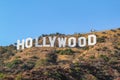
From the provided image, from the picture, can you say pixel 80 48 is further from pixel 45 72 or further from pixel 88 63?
pixel 45 72

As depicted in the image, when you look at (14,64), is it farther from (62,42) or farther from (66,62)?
(62,42)

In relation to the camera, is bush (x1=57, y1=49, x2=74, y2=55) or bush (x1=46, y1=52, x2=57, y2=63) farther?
bush (x1=57, y1=49, x2=74, y2=55)

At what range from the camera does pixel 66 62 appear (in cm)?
10725

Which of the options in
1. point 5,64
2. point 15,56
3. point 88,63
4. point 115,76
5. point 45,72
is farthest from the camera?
point 15,56

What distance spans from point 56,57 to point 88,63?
67.0 ft

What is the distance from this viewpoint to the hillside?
83.0 metres

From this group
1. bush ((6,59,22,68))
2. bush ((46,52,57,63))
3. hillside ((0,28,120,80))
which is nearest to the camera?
hillside ((0,28,120,80))

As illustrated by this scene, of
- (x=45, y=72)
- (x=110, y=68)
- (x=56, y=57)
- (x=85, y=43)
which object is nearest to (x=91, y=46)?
(x=85, y=43)

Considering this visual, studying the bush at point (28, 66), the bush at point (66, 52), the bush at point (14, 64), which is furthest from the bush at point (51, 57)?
the bush at point (14, 64)

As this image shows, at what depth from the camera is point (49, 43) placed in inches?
5256

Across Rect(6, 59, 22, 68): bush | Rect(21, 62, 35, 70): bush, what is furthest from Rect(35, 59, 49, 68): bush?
Rect(6, 59, 22, 68): bush

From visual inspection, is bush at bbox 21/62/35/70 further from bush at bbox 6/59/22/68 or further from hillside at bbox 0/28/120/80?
bush at bbox 6/59/22/68

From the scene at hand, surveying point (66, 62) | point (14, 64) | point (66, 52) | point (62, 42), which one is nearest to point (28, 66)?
point (14, 64)

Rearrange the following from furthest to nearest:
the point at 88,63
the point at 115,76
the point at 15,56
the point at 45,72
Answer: the point at 15,56 → the point at 88,63 → the point at 115,76 → the point at 45,72
